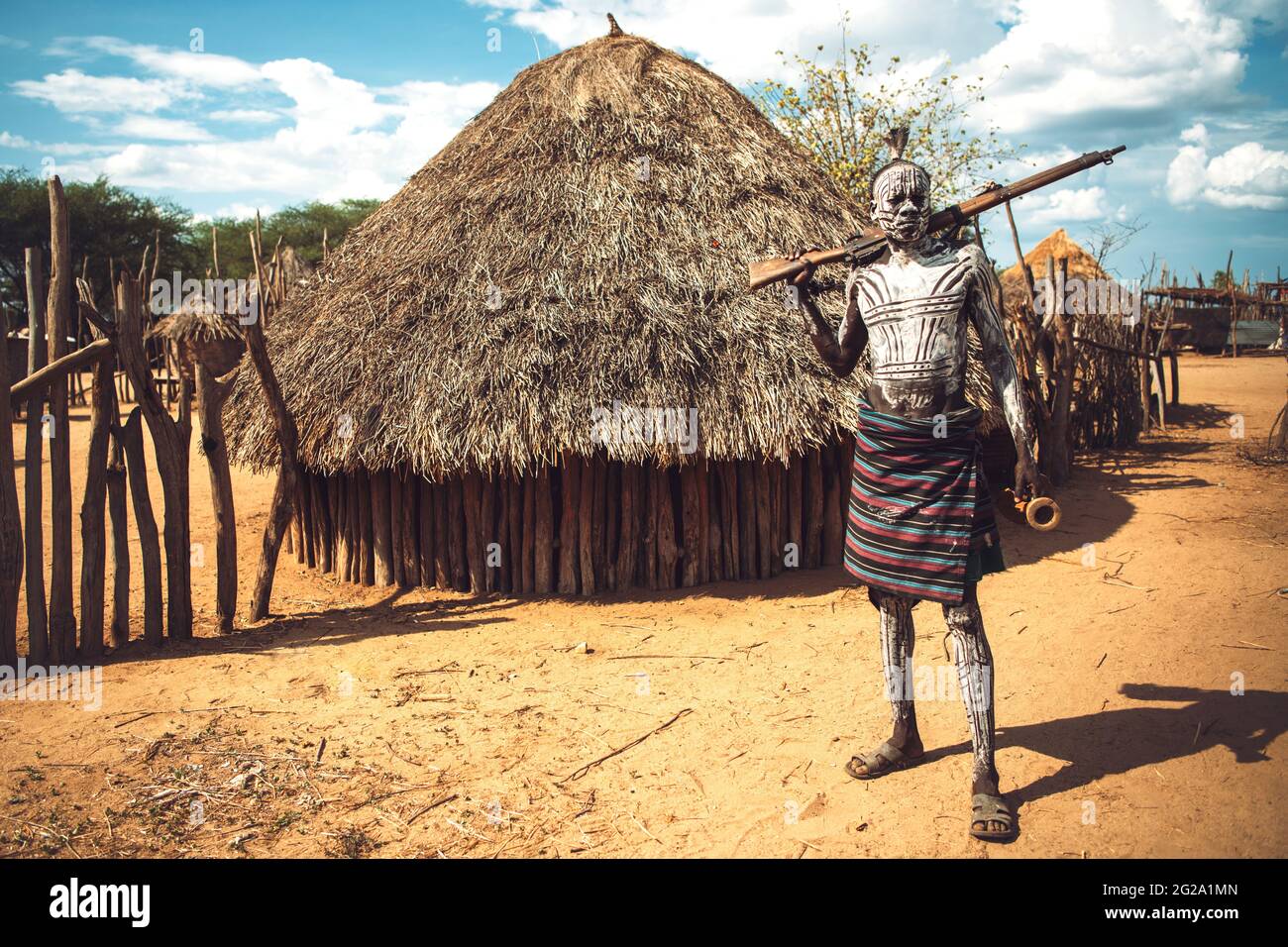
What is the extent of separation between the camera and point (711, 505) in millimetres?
5668

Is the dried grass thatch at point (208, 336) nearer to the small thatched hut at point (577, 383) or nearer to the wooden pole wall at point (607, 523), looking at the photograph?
the small thatched hut at point (577, 383)

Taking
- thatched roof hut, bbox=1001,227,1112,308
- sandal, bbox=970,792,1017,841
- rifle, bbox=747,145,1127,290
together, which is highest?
thatched roof hut, bbox=1001,227,1112,308

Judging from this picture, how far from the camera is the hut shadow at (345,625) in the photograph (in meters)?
4.73

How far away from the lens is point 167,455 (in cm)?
474

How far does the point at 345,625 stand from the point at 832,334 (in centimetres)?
346

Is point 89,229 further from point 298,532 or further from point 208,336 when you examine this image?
point 298,532

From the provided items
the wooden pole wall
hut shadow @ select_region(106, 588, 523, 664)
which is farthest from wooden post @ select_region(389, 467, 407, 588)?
hut shadow @ select_region(106, 588, 523, 664)

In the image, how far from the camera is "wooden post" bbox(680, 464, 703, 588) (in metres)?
5.57

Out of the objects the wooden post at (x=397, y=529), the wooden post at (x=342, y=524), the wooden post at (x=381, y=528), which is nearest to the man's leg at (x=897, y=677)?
the wooden post at (x=397, y=529)

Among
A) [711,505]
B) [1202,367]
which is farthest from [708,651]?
[1202,367]

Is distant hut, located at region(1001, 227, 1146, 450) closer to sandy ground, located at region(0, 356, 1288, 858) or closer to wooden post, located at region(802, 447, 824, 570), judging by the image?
sandy ground, located at region(0, 356, 1288, 858)

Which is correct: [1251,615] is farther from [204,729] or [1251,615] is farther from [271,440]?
[271,440]

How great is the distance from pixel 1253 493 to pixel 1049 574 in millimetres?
2667

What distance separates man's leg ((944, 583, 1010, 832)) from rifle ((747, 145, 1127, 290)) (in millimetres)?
1206
